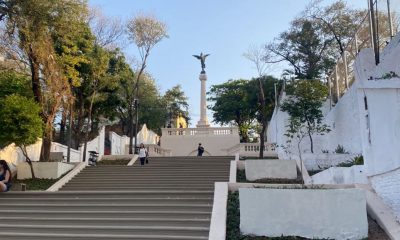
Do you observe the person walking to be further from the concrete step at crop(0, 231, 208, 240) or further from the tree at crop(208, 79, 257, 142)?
the tree at crop(208, 79, 257, 142)

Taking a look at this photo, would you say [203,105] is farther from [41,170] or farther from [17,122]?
[17,122]

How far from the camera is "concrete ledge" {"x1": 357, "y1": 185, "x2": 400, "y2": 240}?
24.7ft

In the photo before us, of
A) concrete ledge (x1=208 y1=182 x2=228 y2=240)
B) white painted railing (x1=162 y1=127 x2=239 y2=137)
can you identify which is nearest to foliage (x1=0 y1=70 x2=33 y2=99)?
concrete ledge (x1=208 y1=182 x2=228 y2=240)

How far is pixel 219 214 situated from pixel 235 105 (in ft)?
117

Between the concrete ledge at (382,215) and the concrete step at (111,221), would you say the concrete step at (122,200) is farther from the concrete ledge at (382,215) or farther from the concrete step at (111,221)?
the concrete ledge at (382,215)

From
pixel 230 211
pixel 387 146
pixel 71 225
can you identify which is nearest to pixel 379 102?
pixel 387 146

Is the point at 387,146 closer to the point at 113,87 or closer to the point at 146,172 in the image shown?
the point at 146,172

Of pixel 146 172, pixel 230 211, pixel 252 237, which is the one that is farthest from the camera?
pixel 146 172

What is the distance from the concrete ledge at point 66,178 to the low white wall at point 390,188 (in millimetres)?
10622

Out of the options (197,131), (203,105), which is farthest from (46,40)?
(203,105)

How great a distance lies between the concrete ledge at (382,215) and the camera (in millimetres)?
7523

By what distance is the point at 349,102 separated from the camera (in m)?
15.4

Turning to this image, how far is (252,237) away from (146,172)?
1056 cm

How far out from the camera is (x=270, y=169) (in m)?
15.5
